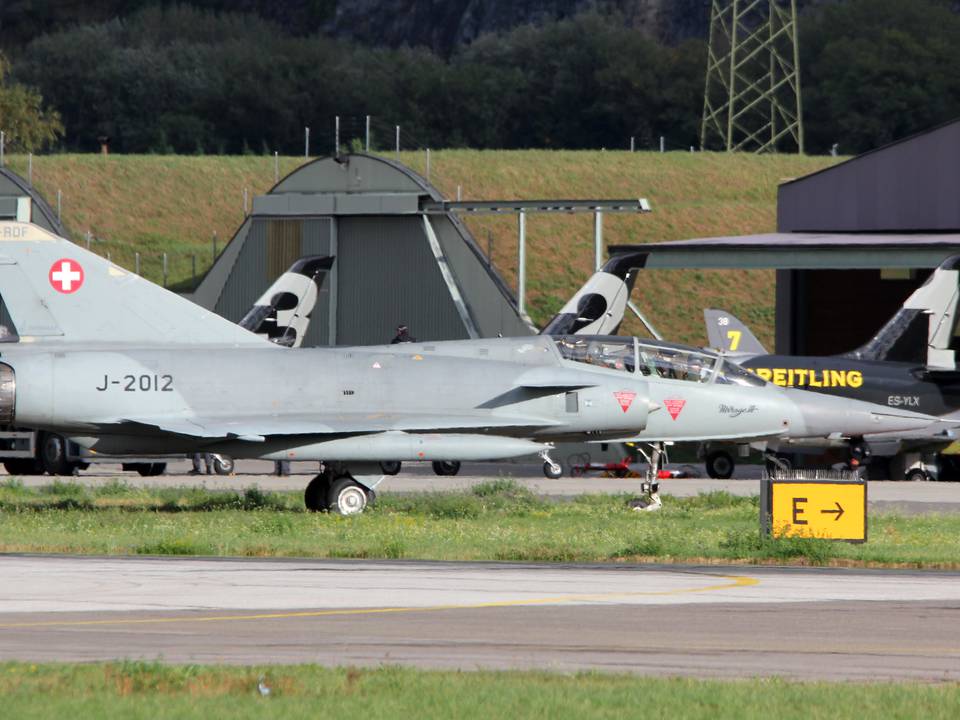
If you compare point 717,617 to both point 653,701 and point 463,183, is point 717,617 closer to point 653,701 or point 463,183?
point 653,701

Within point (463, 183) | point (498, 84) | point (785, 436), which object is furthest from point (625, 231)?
point (785, 436)

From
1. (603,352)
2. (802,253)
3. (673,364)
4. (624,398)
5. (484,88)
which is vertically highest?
(484,88)

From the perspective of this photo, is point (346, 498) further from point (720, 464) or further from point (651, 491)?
point (720, 464)

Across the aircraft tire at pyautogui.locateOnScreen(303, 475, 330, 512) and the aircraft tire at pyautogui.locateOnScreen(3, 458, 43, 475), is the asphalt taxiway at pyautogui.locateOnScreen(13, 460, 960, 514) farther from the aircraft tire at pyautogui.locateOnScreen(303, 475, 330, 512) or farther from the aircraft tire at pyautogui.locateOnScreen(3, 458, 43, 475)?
the aircraft tire at pyautogui.locateOnScreen(303, 475, 330, 512)

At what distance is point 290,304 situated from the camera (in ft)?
126

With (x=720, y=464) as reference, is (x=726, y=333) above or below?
above

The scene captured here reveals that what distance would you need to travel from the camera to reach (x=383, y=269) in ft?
159

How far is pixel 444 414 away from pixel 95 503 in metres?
5.84

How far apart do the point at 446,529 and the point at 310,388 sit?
135 inches

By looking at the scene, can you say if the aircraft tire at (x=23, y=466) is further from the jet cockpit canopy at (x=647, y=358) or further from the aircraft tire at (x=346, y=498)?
the jet cockpit canopy at (x=647, y=358)

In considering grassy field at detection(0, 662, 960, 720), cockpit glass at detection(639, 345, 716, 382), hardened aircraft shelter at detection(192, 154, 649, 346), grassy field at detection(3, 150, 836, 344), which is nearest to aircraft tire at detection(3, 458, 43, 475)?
hardened aircraft shelter at detection(192, 154, 649, 346)

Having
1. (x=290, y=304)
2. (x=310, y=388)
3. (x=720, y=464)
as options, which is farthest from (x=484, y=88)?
(x=310, y=388)

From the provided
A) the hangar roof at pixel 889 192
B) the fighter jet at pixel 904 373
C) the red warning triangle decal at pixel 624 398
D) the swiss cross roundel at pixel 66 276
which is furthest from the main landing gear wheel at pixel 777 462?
the swiss cross roundel at pixel 66 276

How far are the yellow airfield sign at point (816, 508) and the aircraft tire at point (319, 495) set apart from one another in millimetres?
6862
